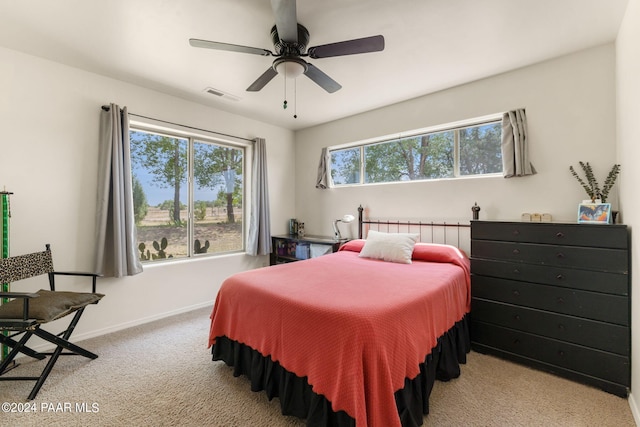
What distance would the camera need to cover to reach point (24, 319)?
1770 mm

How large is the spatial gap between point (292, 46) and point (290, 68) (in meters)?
0.14

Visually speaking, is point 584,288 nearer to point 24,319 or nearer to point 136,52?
point 24,319

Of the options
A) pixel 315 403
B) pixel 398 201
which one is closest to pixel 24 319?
pixel 315 403

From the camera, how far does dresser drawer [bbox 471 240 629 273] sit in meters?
1.90

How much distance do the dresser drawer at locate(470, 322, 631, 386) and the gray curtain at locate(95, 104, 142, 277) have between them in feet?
11.5

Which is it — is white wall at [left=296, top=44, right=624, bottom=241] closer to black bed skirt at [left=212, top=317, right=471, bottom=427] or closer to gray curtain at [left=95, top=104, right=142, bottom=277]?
black bed skirt at [left=212, top=317, right=471, bottom=427]

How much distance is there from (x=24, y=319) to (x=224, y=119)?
294 centimetres

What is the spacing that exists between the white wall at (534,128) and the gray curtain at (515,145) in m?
0.08

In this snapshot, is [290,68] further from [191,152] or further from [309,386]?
[191,152]

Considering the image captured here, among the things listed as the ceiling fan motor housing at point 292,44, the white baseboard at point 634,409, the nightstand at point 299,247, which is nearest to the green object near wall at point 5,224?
the ceiling fan motor housing at point 292,44

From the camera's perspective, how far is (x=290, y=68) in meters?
2.00

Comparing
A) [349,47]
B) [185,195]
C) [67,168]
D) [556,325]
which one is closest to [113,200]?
[67,168]

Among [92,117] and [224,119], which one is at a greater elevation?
[224,119]

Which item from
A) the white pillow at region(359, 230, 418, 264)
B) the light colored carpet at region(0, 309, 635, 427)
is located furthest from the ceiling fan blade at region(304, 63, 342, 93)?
Answer: the light colored carpet at region(0, 309, 635, 427)
